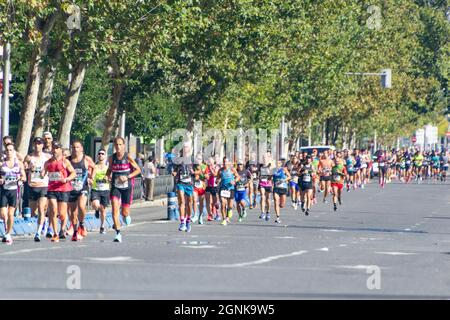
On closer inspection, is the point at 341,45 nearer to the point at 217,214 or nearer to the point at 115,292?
the point at 217,214

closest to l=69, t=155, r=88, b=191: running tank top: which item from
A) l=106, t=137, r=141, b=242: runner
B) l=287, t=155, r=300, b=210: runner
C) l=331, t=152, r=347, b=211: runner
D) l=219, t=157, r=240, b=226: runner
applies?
l=106, t=137, r=141, b=242: runner

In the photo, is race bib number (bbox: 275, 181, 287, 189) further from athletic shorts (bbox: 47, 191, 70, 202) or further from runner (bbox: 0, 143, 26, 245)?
runner (bbox: 0, 143, 26, 245)

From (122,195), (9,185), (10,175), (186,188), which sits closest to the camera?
(9,185)

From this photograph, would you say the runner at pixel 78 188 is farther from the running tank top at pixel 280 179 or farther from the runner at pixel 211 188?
the running tank top at pixel 280 179

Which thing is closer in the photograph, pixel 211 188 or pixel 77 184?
pixel 77 184

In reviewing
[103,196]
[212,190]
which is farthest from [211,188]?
[103,196]

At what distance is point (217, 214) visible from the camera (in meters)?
35.8

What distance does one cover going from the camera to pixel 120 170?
25.2 m

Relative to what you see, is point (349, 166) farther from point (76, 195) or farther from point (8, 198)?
point (8, 198)

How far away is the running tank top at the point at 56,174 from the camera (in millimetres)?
24719

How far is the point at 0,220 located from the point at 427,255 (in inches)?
324

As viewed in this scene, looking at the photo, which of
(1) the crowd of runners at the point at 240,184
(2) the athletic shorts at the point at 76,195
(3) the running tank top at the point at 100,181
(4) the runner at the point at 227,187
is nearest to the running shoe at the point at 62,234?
(2) the athletic shorts at the point at 76,195

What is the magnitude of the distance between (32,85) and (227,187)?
5472 mm
